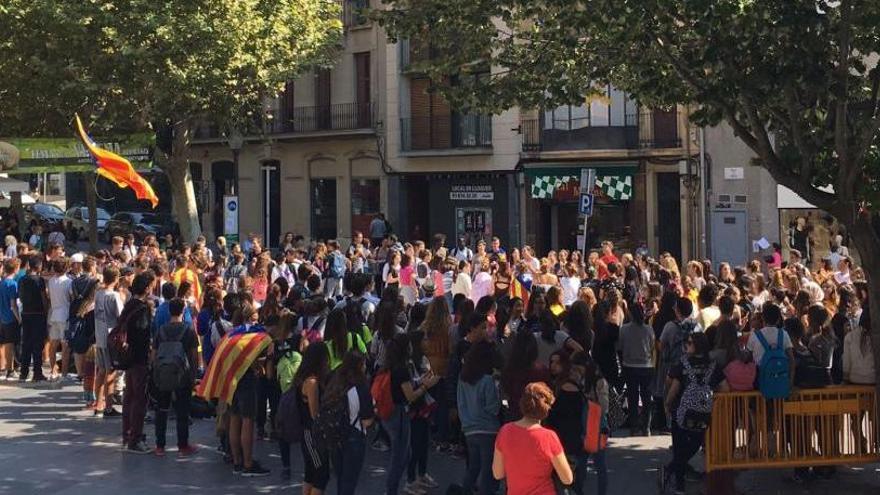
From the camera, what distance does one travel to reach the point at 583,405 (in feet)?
27.9

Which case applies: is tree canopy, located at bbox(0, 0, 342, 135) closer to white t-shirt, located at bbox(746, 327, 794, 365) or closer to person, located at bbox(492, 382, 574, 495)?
white t-shirt, located at bbox(746, 327, 794, 365)

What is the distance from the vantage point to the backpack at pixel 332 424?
322 inches

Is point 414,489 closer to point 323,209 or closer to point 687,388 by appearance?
point 687,388

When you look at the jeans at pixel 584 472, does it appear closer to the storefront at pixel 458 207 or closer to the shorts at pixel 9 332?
the shorts at pixel 9 332

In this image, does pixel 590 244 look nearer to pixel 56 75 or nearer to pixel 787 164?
pixel 56 75

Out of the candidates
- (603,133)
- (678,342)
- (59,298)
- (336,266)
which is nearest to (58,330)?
(59,298)

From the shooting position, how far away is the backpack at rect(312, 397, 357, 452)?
26.8 ft

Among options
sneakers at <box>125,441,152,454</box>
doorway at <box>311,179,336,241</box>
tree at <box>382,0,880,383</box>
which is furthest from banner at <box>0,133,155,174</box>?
doorway at <box>311,179,336,241</box>

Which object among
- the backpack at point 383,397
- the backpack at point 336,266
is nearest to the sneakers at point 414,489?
the backpack at point 383,397

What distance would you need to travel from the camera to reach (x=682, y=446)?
370 inches

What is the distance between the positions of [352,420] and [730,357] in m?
3.38

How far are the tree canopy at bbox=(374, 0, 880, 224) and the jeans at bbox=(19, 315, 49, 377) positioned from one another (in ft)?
22.2

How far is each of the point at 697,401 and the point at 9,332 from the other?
34.4ft

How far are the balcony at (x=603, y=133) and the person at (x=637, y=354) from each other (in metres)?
17.6
